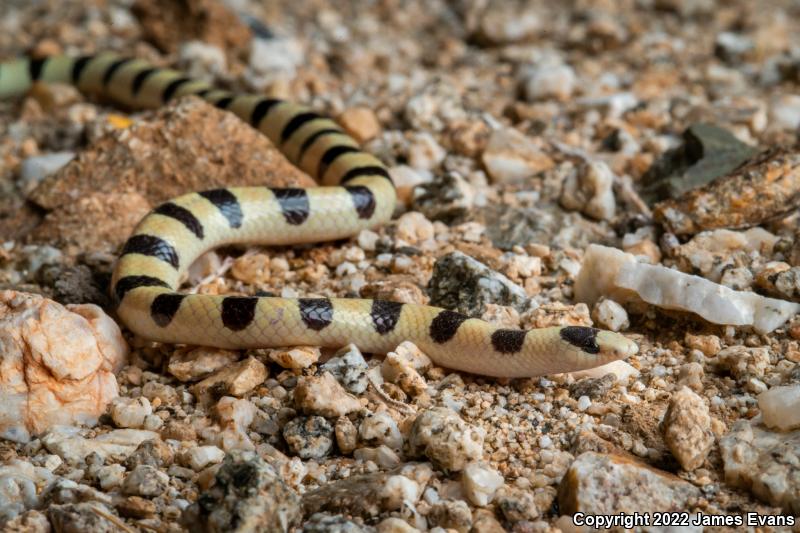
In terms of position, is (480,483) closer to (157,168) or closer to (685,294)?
(685,294)

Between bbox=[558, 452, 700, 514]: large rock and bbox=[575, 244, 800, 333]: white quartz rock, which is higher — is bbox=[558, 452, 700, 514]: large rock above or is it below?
below

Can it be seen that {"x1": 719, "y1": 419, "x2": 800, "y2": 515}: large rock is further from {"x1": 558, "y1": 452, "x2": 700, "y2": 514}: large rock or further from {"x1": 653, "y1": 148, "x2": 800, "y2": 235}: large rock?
{"x1": 653, "y1": 148, "x2": 800, "y2": 235}: large rock

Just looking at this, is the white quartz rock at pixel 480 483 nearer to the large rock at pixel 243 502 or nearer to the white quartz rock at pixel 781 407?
the large rock at pixel 243 502

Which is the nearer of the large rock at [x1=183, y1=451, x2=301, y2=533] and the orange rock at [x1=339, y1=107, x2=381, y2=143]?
the large rock at [x1=183, y1=451, x2=301, y2=533]

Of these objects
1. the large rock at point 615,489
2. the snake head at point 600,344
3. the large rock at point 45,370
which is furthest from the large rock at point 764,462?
the large rock at point 45,370

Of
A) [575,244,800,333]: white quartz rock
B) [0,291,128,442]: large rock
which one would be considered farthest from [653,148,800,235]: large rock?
[0,291,128,442]: large rock

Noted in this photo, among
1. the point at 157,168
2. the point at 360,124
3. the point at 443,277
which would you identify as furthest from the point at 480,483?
the point at 360,124
